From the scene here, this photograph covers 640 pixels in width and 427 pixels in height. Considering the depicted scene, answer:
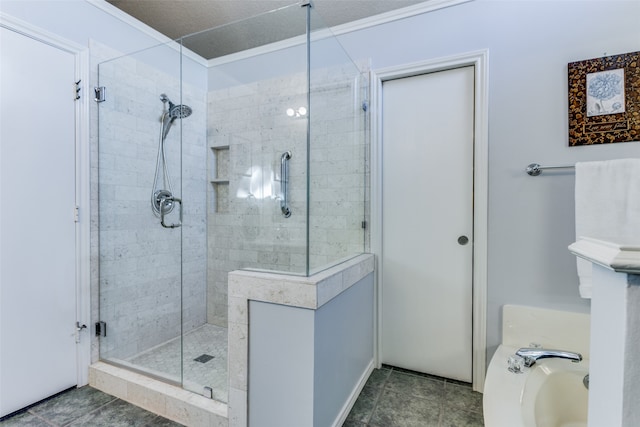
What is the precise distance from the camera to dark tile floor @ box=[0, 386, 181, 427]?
5.15 ft

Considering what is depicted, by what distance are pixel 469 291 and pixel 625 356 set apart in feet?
5.11

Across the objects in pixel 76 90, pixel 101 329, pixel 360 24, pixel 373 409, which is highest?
pixel 360 24

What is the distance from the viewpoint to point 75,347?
6.23ft

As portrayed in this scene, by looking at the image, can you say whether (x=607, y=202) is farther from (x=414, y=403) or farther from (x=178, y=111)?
(x=178, y=111)

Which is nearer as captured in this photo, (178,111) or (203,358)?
(203,358)

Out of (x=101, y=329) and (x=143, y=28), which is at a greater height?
(x=143, y=28)

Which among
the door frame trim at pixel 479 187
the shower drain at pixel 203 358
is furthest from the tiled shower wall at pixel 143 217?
the door frame trim at pixel 479 187

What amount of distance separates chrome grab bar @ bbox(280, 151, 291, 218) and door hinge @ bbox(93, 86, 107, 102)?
1.24m

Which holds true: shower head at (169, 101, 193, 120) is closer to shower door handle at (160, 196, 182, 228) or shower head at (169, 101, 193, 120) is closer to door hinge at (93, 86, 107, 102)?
door hinge at (93, 86, 107, 102)

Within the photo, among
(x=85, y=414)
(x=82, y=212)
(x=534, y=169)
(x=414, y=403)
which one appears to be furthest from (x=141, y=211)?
(x=534, y=169)

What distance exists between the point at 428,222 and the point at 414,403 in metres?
1.09

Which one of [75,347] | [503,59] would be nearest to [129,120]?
[75,347]

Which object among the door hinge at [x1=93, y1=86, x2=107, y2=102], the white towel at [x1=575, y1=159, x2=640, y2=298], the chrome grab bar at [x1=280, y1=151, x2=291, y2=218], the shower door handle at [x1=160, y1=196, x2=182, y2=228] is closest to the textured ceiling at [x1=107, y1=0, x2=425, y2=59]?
the door hinge at [x1=93, y1=86, x2=107, y2=102]

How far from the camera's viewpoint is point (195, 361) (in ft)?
6.29
